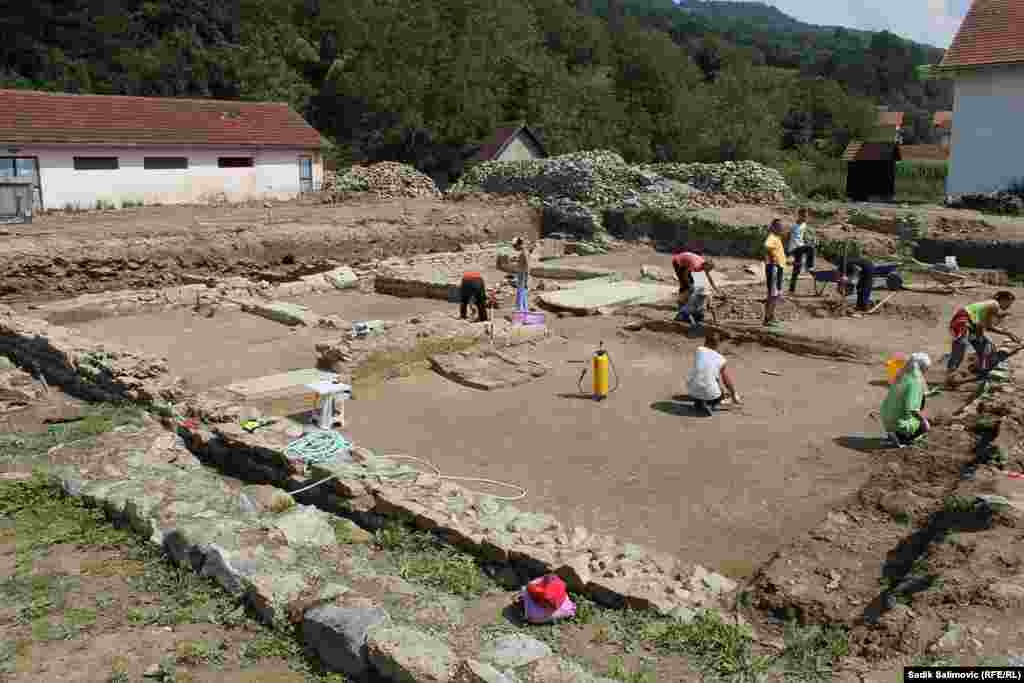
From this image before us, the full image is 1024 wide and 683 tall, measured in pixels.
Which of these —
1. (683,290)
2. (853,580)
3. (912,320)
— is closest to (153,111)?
(683,290)

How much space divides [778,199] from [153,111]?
19.3m

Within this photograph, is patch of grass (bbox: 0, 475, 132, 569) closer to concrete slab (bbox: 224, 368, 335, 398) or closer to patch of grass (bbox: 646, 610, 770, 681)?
concrete slab (bbox: 224, 368, 335, 398)

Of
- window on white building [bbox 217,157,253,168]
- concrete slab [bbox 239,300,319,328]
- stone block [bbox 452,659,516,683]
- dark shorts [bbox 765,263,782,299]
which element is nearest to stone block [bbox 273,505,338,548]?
stone block [bbox 452,659,516,683]

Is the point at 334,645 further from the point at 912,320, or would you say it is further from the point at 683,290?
the point at 912,320

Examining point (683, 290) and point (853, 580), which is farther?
point (683, 290)

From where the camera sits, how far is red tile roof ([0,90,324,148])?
24.2 meters

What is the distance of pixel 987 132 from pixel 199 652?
25.8m

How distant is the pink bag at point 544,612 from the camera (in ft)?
16.3

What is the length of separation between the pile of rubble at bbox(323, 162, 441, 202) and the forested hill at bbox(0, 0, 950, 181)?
10.8m

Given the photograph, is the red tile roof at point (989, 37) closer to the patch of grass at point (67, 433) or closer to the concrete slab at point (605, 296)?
→ the concrete slab at point (605, 296)

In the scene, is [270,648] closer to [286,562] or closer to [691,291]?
[286,562]

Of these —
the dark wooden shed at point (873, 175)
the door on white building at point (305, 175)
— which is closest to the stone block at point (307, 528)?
the door on white building at point (305, 175)

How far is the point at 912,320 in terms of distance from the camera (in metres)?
13.0

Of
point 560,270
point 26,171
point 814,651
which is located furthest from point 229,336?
point 26,171
